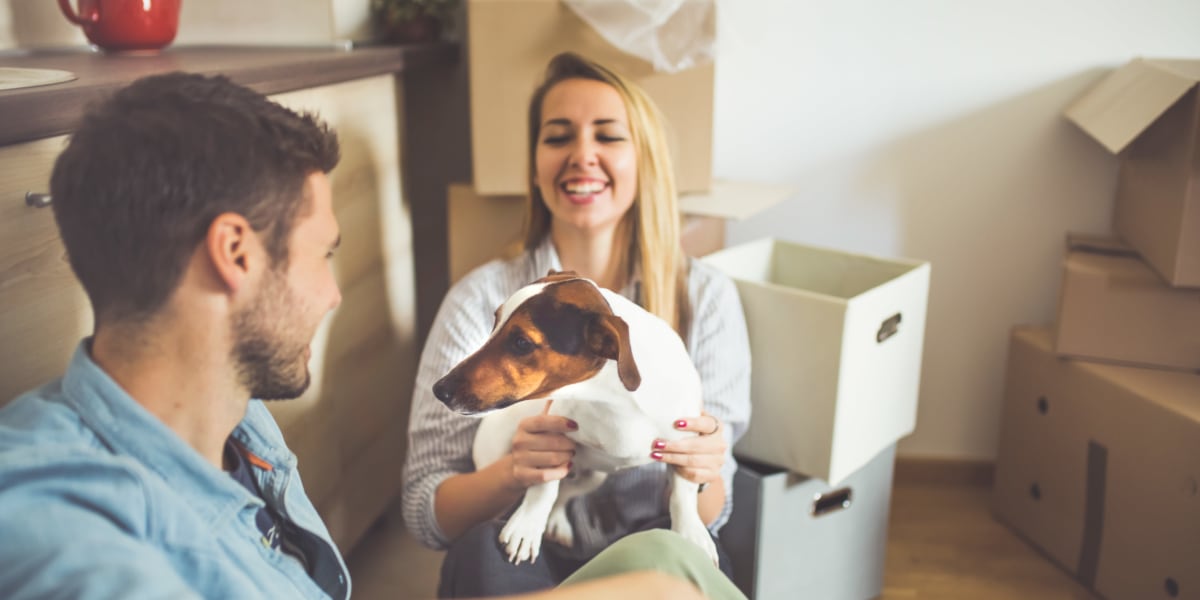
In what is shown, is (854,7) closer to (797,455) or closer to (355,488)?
(797,455)

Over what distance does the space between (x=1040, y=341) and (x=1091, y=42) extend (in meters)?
0.59

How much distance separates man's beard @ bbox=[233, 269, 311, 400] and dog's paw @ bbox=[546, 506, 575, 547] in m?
0.37

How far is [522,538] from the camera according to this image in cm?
94

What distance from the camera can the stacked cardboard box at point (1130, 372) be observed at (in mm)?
1536

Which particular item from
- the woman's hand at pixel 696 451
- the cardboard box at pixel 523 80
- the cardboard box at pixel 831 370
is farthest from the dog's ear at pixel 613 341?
the cardboard box at pixel 523 80

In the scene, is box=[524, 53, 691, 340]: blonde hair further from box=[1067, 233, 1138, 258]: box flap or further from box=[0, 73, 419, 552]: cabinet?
box=[1067, 233, 1138, 258]: box flap

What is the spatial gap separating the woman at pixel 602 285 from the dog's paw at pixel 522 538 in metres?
0.06

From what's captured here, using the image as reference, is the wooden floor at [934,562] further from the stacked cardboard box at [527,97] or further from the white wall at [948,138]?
the stacked cardboard box at [527,97]

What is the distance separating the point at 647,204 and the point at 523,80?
0.48 meters

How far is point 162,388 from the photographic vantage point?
2.29 ft

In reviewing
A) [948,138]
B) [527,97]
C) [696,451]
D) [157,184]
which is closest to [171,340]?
[157,184]

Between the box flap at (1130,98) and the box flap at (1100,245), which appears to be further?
the box flap at (1100,245)

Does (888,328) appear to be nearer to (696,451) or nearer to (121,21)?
(696,451)

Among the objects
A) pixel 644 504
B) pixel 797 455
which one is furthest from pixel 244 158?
pixel 797 455
